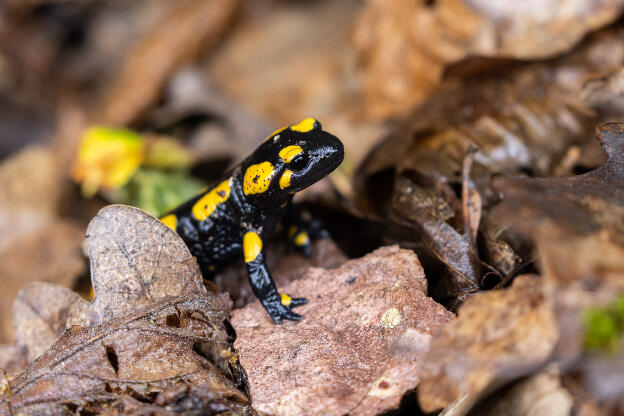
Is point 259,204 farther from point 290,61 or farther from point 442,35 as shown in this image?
point 290,61

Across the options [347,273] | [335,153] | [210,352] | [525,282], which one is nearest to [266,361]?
[210,352]

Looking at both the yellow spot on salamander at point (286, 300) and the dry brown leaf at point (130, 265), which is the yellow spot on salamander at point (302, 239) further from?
the dry brown leaf at point (130, 265)

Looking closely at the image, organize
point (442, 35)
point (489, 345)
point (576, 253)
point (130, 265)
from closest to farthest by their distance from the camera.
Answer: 1. point (576, 253)
2. point (489, 345)
3. point (130, 265)
4. point (442, 35)

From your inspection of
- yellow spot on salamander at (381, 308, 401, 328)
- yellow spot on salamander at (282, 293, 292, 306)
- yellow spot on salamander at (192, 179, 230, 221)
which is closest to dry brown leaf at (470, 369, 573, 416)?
yellow spot on salamander at (381, 308, 401, 328)

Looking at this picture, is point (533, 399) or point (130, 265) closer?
point (533, 399)

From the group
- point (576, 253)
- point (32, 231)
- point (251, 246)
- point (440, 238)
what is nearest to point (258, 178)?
point (251, 246)
